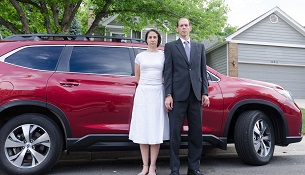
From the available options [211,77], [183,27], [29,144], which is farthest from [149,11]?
[29,144]

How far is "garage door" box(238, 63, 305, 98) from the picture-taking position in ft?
54.3

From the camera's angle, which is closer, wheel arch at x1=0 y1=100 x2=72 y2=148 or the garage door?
wheel arch at x1=0 y1=100 x2=72 y2=148

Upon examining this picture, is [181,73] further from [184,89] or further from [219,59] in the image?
[219,59]

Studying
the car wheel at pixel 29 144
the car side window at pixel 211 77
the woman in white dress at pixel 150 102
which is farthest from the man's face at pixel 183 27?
the car wheel at pixel 29 144

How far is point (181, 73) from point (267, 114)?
1.78 meters

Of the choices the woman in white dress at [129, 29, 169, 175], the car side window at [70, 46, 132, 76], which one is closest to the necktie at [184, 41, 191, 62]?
the woman in white dress at [129, 29, 169, 175]

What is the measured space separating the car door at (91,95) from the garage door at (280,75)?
13.6 metres

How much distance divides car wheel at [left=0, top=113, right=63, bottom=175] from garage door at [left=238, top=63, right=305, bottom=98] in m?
14.2

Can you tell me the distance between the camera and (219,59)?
59.7ft

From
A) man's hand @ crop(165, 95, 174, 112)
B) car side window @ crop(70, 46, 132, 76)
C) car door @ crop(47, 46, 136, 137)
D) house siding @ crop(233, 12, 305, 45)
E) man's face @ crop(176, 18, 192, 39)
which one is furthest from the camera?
house siding @ crop(233, 12, 305, 45)

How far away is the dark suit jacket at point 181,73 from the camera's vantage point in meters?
3.59

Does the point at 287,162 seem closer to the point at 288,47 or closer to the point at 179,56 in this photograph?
the point at 179,56

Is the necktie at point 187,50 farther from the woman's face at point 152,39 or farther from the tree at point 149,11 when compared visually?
the tree at point 149,11

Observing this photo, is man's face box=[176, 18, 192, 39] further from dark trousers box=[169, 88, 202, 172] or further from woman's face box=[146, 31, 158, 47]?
dark trousers box=[169, 88, 202, 172]
